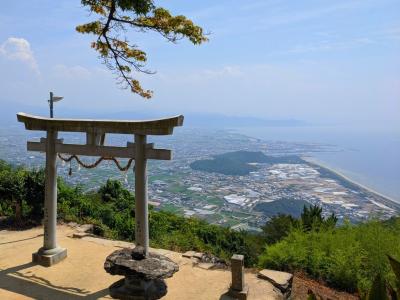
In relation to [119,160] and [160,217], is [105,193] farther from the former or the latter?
[119,160]

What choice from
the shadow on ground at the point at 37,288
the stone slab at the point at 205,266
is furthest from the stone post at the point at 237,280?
the shadow on ground at the point at 37,288

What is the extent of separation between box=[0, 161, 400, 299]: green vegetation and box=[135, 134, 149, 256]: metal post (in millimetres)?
2919

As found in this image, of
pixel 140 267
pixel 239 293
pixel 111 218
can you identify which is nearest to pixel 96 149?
pixel 140 267

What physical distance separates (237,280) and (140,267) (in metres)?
2.04

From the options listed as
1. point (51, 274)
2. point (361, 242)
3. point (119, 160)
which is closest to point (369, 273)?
point (361, 242)

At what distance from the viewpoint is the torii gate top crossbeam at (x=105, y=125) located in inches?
279

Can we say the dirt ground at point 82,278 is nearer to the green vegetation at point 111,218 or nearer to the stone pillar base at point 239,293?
the stone pillar base at point 239,293

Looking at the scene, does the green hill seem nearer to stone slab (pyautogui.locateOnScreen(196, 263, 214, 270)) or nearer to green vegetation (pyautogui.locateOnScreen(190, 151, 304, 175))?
stone slab (pyautogui.locateOnScreen(196, 263, 214, 270))

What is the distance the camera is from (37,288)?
7395 millimetres

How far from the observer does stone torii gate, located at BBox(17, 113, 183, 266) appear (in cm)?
738

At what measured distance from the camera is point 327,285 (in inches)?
317

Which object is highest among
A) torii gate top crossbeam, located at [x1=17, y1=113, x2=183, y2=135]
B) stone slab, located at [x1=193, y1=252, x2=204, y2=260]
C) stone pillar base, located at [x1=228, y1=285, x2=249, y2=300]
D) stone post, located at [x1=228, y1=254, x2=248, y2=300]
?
torii gate top crossbeam, located at [x1=17, y1=113, x2=183, y2=135]

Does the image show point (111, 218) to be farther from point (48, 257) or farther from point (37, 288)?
point (37, 288)

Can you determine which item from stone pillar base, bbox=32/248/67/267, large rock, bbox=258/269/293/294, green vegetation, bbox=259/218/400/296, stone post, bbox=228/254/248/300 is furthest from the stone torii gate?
green vegetation, bbox=259/218/400/296
